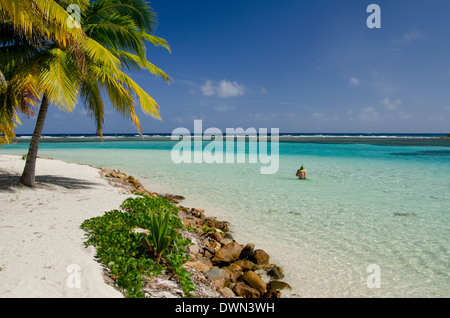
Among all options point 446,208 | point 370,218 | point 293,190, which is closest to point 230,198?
point 293,190

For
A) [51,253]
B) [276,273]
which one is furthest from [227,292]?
[51,253]

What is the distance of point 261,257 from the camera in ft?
15.4

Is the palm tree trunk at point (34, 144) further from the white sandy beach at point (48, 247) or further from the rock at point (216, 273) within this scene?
the rock at point (216, 273)

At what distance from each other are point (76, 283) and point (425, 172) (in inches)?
709

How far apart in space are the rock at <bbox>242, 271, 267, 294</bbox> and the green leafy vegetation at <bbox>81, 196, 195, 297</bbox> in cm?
97

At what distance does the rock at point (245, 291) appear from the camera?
362 cm

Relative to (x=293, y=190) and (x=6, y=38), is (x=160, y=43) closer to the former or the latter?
(x=6, y=38)

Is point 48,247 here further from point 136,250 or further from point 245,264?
point 245,264

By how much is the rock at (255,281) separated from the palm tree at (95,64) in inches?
213

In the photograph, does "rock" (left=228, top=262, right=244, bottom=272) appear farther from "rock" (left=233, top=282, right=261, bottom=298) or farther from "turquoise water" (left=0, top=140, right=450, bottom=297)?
"turquoise water" (left=0, top=140, right=450, bottom=297)

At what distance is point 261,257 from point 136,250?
86.8 inches

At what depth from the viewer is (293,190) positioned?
10.5 m

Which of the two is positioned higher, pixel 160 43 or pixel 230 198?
pixel 160 43

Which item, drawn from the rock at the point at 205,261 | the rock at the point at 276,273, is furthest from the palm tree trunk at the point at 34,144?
the rock at the point at 276,273
